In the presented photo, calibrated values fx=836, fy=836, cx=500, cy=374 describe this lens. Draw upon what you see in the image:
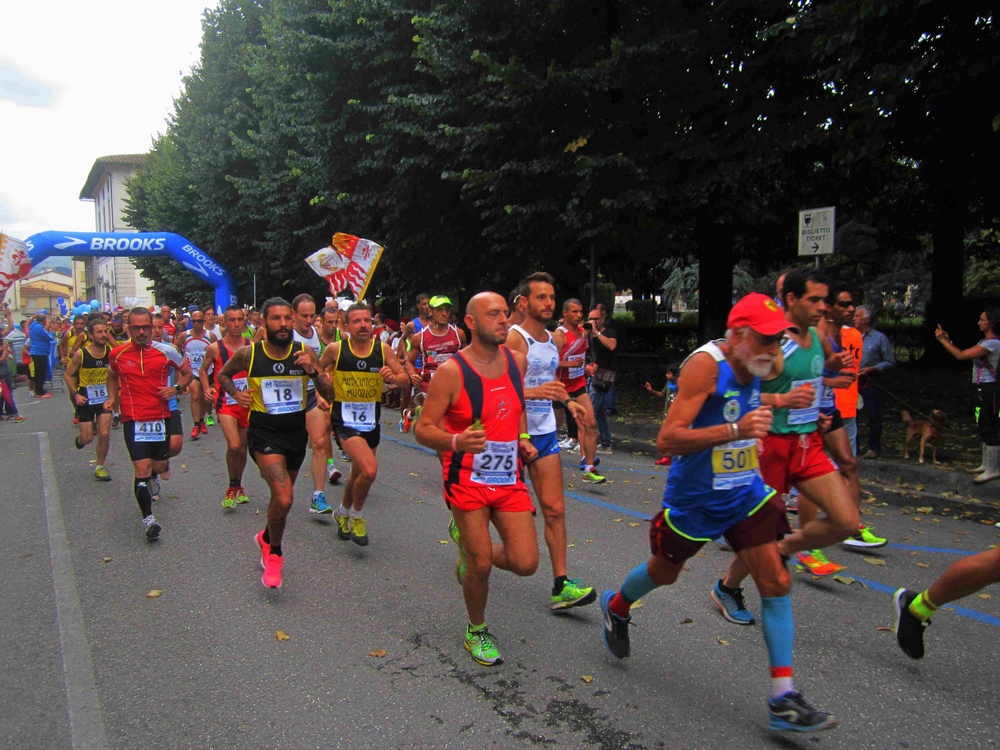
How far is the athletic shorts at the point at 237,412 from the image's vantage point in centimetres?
810

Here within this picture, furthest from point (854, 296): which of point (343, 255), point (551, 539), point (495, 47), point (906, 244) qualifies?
point (906, 244)

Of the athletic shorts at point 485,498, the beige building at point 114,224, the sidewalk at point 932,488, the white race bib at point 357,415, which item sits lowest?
the sidewalk at point 932,488

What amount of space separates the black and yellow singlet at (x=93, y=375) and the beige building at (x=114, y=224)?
5794 cm

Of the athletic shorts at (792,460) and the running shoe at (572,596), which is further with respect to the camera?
the running shoe at (572,596)

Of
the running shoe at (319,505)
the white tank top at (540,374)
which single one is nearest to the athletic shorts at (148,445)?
the running shoe at (319,505)

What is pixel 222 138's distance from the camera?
30.5 meters

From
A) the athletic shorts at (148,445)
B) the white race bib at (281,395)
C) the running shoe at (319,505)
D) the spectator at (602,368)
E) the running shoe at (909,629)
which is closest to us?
the running shoe at (909,629)

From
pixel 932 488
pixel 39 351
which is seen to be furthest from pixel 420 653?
pixel 39 351

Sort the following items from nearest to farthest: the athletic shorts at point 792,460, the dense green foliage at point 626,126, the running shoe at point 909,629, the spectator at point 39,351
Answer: the running shoe at point 909,629 < the athletic shorts at point 792,460 < the dense green foliage at point 626,126 < the spectator at point 39,351

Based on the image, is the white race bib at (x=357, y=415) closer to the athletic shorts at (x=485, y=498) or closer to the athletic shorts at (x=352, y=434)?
the athletic shorts at (x=352, y=434)

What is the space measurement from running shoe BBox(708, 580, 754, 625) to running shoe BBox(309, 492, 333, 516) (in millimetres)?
4035

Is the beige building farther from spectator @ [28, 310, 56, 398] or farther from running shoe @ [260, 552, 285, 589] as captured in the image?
running shoe @ [260, 552, 285, 589]

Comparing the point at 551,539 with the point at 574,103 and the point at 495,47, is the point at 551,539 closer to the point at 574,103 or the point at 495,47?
the point at 574,103

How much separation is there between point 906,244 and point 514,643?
76.9ft
